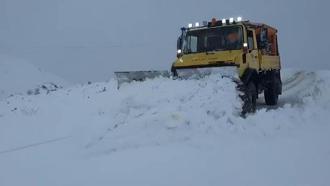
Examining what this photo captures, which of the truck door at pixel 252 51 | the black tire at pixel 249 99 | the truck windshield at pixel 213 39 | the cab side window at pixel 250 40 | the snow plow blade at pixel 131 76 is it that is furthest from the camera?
the cab side window at pixel 250 40

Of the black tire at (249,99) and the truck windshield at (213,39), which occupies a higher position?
the truck windshield at (213,39)

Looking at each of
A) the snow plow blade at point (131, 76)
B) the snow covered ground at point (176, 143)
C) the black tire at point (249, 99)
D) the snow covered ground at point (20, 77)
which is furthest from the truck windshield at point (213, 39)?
the snow covered ground at point (20, 77)

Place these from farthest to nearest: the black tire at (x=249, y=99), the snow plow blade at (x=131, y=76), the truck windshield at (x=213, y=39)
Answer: the truck windshield at (x=213, y=39) → the snow plow blade at (x=131, y=76) → the black tire at (x=249, y=99)

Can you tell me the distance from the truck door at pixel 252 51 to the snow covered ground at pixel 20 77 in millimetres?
17279

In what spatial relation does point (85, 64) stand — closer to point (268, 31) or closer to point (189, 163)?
point (268, 31)

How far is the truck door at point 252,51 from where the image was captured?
12767 millimetres

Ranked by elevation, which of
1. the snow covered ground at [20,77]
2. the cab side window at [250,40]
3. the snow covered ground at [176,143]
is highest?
the cab side window at [250,40]

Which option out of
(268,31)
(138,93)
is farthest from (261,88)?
(138,93)

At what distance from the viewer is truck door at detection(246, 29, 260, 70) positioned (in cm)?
1277

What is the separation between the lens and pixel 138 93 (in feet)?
34.3

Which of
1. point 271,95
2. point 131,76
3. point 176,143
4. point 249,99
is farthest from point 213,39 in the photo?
point 176,143

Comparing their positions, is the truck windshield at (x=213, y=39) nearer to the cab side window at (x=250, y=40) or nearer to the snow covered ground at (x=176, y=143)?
the cab side window at (x=250, y=40)

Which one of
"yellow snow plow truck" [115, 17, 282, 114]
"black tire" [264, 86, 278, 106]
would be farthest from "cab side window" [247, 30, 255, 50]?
"black tire" [264, 86, 278, 106]

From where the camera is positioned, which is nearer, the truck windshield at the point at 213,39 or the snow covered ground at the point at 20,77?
the truck windshield at the point at 213,39
